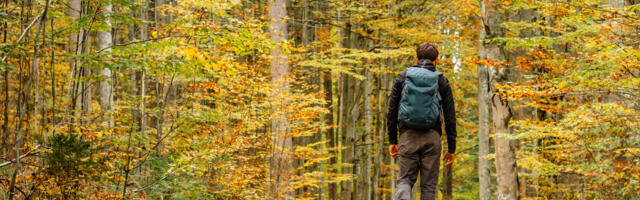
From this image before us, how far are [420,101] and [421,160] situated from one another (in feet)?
1.64

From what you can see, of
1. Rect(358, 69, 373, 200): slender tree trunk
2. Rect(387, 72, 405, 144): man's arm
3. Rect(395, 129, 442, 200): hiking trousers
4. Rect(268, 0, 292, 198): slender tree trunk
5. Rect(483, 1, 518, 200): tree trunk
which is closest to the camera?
Rect(395, 129, 442, 200): hiking trousers

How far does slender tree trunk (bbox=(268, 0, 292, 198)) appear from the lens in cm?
920

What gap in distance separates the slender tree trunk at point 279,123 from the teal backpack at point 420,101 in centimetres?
537

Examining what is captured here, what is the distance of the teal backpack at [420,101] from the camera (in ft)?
11.5

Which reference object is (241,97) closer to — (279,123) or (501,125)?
(279,123)

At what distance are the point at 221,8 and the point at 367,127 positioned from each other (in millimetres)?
10082

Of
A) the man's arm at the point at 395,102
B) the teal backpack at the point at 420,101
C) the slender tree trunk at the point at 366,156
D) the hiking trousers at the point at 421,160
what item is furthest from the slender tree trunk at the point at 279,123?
the teal backpack at the point at 420,101

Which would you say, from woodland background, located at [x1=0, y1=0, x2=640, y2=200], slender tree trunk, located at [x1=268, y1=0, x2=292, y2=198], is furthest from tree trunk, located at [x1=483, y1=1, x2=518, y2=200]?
slender tree trunk, located at [x1=268, y1=0, x2=292, y2=198]

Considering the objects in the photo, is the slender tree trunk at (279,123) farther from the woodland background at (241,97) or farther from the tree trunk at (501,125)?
the tree trunk at (501,125)

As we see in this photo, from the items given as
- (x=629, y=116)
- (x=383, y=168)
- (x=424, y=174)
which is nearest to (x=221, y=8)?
(x=424, y=174)

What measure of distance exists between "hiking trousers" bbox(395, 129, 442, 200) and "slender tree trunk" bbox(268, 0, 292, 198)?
17.2 ft

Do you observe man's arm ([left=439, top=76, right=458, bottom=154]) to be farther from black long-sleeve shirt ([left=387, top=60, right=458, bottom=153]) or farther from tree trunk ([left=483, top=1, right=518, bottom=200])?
tree trunk ([left=483, top=1, right=518, bottom=200])

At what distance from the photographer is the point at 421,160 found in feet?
12.1

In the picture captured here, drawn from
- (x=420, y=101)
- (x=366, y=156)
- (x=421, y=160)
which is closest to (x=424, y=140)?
(x=421, y=160)
